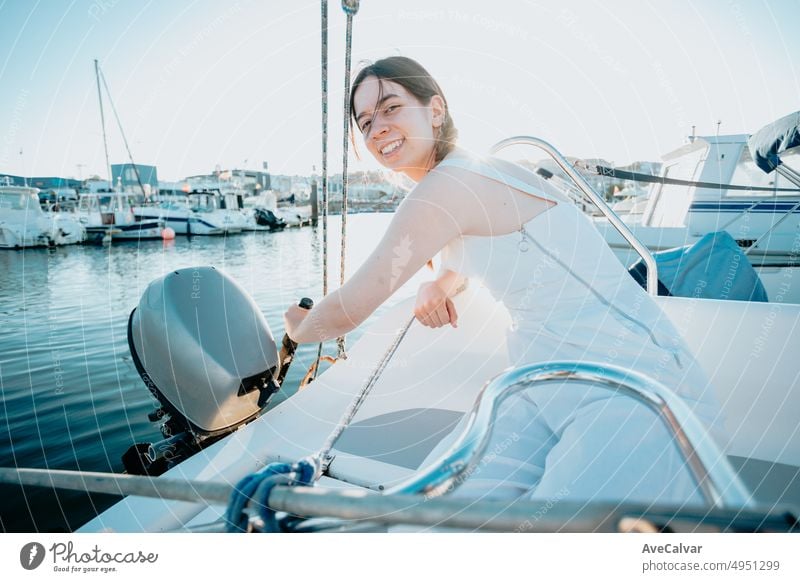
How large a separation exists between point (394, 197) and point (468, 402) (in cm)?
105

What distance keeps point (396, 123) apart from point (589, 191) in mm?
1070

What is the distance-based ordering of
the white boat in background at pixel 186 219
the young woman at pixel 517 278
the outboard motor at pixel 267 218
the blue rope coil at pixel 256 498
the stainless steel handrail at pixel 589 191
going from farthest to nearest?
the outboard motor at pixel 267 218 < the white boat in background at pixel 186 219 < the stainless steel handrail at pixel 589 191 < the young woman at pixel 517 278 < the blue rope coil at pixel 256 498

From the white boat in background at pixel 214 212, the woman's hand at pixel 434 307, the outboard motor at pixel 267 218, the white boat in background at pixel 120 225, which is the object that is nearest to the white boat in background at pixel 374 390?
the woman's hand at pixel 434 307

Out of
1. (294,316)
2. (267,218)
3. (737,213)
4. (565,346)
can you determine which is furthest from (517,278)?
(267,218)

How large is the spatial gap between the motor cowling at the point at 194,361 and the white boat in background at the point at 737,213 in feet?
17.9

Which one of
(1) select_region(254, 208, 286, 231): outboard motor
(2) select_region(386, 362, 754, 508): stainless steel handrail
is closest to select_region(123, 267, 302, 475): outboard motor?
(2) select_region(386, 362, 754, 508): stainless steel handrail

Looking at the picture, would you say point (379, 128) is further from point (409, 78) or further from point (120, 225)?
point (120, 225)

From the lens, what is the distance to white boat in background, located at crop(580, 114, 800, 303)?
16.7 ft

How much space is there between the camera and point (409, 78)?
1042mm

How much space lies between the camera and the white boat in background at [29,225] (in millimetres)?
15344

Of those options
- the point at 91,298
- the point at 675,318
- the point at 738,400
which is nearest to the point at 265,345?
the point at 675,318

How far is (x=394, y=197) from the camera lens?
2.15m

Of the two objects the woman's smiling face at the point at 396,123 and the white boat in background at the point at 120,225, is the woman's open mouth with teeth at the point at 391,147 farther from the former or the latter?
the white boat in background at the point at 120,225
